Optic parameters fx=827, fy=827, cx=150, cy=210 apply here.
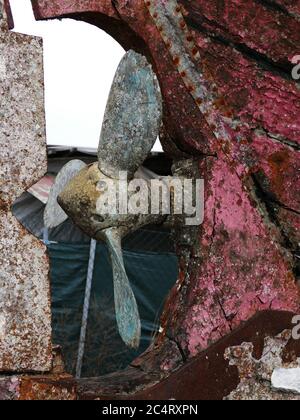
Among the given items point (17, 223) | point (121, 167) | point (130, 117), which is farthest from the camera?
point (121, 167)

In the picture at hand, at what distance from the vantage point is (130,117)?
12.0ft

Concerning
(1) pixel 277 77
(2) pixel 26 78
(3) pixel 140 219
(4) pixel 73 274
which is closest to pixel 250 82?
(1) pixel 277 77

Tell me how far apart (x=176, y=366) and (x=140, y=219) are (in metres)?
0.70

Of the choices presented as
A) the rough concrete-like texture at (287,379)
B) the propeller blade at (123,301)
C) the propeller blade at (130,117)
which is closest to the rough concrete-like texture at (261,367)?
the rough concrete-like texture at (287,379)

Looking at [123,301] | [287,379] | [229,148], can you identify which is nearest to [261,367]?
[287,379]

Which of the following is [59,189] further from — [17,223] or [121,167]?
[17,223]

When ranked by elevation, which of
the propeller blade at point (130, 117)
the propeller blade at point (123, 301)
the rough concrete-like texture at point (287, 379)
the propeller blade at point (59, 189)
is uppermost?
the propeller blade at point (130, 117)

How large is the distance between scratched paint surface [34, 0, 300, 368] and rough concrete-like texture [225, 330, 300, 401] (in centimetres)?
13

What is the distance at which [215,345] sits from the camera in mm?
3775

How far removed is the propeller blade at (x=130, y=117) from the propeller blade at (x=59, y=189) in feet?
0.80

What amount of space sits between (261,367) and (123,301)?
73 centimetres

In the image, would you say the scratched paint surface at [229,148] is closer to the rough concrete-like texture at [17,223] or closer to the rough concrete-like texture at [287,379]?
the rough concrete-like texture at [287,379]

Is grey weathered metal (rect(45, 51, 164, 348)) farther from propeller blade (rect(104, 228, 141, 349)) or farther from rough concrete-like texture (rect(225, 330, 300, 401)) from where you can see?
rough concrete-like texture (rect(225, 330, 300, 401))

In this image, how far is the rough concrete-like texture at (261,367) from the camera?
3793 millimetres
